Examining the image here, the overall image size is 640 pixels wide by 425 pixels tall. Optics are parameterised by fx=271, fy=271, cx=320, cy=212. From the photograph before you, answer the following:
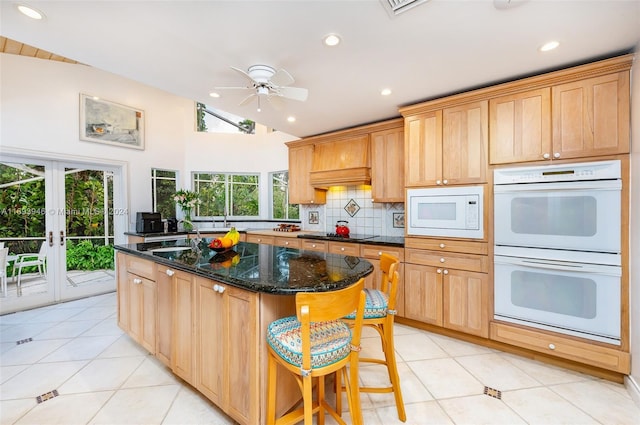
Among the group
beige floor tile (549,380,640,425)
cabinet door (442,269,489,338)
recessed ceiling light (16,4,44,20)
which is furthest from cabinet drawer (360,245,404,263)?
recessed ceiling light (16,4,44,20)

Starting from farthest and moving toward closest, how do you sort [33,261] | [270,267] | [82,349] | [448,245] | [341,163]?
[341,163], [33,261], [448,245], [82,349], [270,267]

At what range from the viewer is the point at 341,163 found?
152 inches

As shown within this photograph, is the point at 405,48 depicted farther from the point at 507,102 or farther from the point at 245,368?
the point at 245,368

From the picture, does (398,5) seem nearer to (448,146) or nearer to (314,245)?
(448,146)

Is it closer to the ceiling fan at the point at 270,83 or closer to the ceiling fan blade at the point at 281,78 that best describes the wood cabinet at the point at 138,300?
the ceiling fan at the point at 270,83

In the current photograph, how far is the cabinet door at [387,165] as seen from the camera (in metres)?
3.34

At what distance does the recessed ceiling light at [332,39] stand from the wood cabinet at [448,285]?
6.67 feet

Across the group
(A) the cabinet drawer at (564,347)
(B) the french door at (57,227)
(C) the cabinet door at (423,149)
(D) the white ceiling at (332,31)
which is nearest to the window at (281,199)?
(B) the french door at (57,227)

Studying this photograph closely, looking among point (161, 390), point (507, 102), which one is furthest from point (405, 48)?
point (161, 390)

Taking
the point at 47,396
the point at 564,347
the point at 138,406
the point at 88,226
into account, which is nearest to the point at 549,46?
the point at 564,347

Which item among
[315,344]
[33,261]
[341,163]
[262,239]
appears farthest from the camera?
[262,239]

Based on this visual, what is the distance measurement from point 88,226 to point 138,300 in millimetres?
2668

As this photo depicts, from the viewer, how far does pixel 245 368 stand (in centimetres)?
145

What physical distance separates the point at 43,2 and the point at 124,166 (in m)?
3.20
